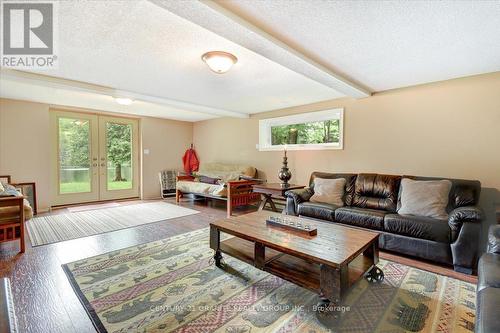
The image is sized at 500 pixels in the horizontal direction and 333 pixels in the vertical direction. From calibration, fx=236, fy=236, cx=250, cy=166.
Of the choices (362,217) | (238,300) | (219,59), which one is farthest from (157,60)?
(362,217)

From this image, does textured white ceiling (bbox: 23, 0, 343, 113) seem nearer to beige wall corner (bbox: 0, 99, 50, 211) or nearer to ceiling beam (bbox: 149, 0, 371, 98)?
ceiling beam (bbox: 149, 0, 371, 98)

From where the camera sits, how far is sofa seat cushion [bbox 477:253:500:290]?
1329mm

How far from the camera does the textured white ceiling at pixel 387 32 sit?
158cm

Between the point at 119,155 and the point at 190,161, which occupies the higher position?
the point at 119,155

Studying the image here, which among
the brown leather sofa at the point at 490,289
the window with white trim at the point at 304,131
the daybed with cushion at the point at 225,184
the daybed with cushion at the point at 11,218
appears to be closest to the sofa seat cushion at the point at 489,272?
the brown leather sofa at the point at 490,289

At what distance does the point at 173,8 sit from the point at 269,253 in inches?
82.0

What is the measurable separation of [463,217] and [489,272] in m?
1.06

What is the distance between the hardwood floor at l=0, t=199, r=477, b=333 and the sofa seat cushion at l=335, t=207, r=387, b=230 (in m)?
0.35

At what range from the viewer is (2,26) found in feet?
6.01

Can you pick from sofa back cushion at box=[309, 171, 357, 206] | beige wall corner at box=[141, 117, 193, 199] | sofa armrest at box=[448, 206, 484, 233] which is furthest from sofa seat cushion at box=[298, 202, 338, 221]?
beige wall corner at box=[141, 117, 193, 199]

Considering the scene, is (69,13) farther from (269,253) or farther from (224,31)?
(269,253)

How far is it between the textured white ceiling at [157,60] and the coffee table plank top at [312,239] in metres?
1.73

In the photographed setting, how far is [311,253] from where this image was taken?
5.58 feet

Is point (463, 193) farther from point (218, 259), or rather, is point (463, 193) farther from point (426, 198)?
point (218, 259)
